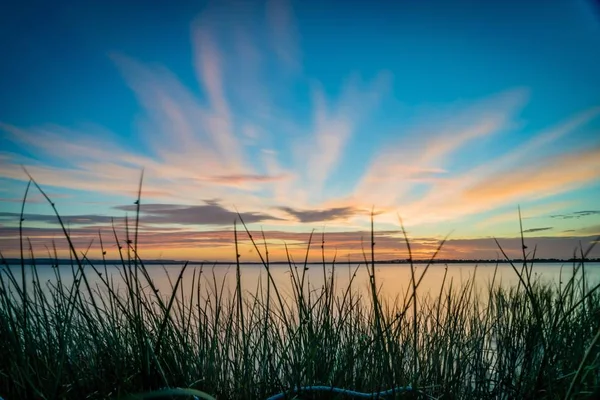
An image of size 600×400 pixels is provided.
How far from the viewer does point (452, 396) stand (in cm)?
227

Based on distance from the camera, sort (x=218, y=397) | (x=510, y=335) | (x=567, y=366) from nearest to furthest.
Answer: (x=218, y=397), (x=567, y=366), (x=510, y=335)

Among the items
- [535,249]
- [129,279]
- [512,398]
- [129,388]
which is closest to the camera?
[129,279]

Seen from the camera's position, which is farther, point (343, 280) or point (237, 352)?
point (343, 280)

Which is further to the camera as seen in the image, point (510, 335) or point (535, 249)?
point (510, 335)

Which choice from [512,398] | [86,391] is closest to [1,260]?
[86,391]

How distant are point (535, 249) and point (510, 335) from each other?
1.03 metres

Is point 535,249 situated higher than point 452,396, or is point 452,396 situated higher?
point 535,249

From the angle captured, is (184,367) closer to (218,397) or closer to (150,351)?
(218,397)

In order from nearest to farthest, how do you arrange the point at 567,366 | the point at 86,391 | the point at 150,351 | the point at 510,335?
the point at 150,351, the point at 86,391, the point at 567,366, the point at 510,335

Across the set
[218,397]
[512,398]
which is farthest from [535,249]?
[218,397]

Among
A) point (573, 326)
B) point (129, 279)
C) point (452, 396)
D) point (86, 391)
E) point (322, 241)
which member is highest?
point (322, 241)

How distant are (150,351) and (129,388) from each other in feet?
1.19

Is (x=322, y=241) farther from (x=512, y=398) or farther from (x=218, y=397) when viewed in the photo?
(x=512, y=398)

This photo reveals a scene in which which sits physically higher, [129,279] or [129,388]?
[129,279]
